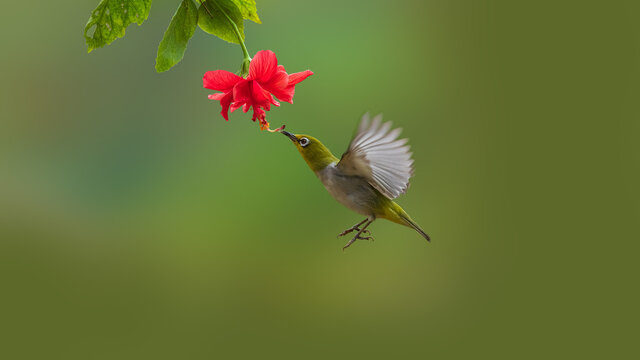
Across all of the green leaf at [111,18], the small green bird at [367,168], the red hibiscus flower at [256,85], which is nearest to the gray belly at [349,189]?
the small green bird at [367,168]

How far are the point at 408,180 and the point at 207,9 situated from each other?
293 mm

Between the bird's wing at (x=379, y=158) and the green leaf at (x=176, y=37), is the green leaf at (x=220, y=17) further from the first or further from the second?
the bird's wing at (x=379, y=158)

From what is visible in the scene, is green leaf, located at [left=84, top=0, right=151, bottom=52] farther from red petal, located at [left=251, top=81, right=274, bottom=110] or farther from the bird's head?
the bird's head

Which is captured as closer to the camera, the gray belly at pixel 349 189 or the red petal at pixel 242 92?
the red petal at pixel 242 92

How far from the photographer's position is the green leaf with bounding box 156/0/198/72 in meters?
0.55

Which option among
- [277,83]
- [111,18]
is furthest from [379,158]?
[111,18]

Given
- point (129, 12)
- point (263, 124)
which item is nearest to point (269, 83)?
point (263, 124)

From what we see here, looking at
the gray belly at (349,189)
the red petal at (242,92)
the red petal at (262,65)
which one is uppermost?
the gray belly at (349,189)

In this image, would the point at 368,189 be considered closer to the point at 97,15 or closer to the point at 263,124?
the point at 263,124

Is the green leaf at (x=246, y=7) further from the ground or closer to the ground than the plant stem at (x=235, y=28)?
further from the ground

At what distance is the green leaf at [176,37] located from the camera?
0.55 metres

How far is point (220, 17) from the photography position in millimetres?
582

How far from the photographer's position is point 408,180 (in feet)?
2.14

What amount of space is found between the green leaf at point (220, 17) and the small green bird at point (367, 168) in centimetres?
13
